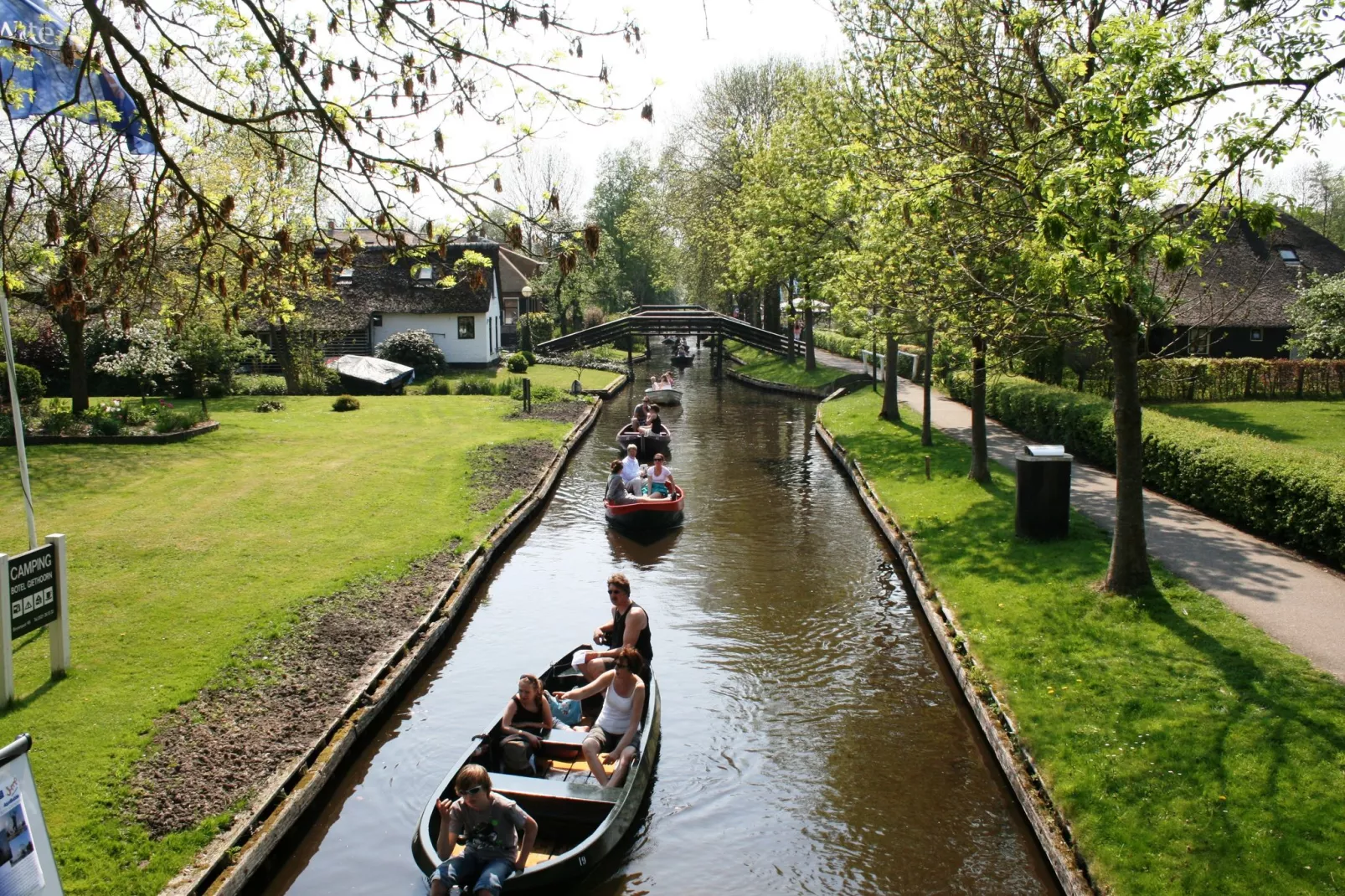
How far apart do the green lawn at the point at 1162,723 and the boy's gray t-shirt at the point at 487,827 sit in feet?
15.8

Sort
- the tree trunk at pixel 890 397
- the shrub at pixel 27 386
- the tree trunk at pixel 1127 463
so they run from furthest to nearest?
the tree trunk at pixel 890 397 → the shrub at pixel 27 386 → the tree trunk at pixel 1127 463

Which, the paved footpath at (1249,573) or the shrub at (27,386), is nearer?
the paved footpath at (1249,573)

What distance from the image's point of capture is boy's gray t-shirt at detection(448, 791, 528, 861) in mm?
8359

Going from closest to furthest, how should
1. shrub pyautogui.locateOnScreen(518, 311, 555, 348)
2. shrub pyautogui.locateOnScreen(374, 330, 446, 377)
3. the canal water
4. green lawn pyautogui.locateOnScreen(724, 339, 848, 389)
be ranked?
the canal water
shrub pyautogui.locateOnScreen(374, 330, 446, 377)
green lawn pyautogui.locateOnScreen(724, 339, 848, 389)
shrub pyautogui.locateOnScreen(518, 311, 555, 348)

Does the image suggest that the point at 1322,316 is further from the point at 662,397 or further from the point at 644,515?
the point at 662,397

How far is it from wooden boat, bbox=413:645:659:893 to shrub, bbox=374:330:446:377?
3583 cm

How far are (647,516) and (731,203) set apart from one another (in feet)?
112

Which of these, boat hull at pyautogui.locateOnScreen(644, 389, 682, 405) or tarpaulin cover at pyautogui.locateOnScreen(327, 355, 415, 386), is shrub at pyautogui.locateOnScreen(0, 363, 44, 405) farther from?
boat hull at pyautogui.locateOnScreen(644, 389, 682, 405)

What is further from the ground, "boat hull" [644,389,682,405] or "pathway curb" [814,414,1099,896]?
"boat hull" [644,389,682,405]

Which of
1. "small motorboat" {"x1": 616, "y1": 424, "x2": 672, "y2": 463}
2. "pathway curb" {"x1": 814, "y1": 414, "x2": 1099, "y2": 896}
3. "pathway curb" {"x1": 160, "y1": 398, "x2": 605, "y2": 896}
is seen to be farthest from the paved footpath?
"small motorboat" {"x1": 616, "y1": 424, "x2": 672, "y2": 463}

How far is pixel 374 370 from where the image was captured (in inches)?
1574

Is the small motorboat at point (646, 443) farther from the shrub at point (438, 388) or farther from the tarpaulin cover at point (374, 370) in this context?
the tarpaulin cover at point (374, 370)

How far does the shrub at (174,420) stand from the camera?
2547cm

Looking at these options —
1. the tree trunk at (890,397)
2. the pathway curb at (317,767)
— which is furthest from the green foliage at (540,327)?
the pathway curb at (317,767)
